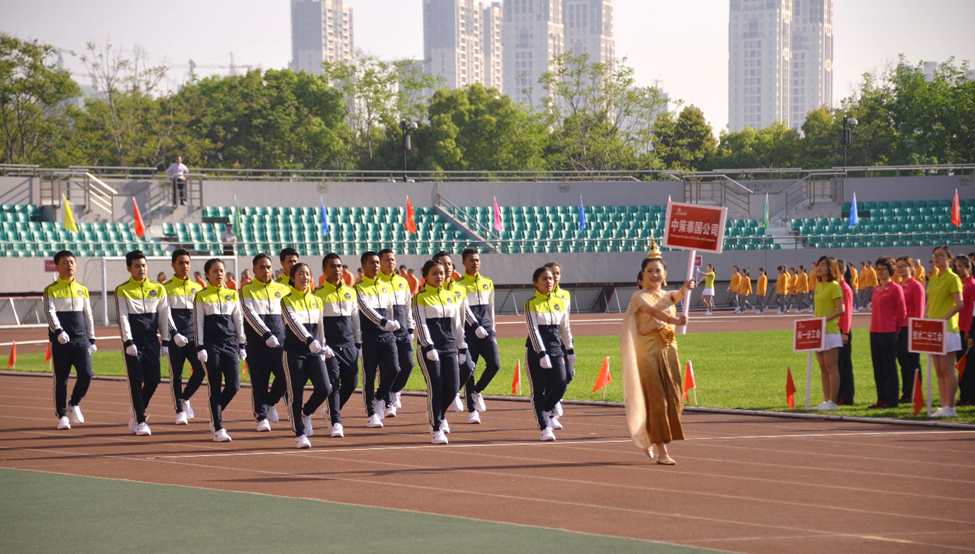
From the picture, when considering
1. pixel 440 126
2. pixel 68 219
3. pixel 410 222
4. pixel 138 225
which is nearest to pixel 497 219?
pixel 410 222

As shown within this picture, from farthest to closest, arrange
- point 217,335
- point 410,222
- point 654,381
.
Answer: point 410,222
point 217,335
point 654,381

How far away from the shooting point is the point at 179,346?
1295 cm

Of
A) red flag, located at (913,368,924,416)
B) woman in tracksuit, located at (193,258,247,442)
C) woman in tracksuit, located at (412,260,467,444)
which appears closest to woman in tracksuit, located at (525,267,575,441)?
woman in tracksuit, located at (412,260,467,444)

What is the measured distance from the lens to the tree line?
60.1 m

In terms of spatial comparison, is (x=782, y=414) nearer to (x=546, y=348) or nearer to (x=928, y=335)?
(x=928, y=335)

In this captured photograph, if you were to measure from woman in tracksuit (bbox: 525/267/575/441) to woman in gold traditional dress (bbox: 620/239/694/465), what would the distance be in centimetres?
159

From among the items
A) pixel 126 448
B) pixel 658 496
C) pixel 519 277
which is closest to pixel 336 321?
pixel 126 448

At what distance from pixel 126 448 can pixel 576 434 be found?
15.6ft

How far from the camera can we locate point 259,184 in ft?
129

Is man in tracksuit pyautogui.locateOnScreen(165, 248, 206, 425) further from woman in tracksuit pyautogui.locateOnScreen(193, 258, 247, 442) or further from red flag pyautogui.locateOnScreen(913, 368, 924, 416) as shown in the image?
red flag pyautogui.locateOnScreen(913, 368, 924, 416)

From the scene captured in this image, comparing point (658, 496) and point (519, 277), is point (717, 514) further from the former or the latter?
point (519, 277)

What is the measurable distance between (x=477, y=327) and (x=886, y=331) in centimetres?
501

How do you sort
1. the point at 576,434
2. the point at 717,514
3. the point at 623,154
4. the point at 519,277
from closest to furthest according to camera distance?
the point at 717,514, the point at 576,434, the point at 519,277, the point at 623,154

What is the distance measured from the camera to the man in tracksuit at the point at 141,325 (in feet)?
40.4
